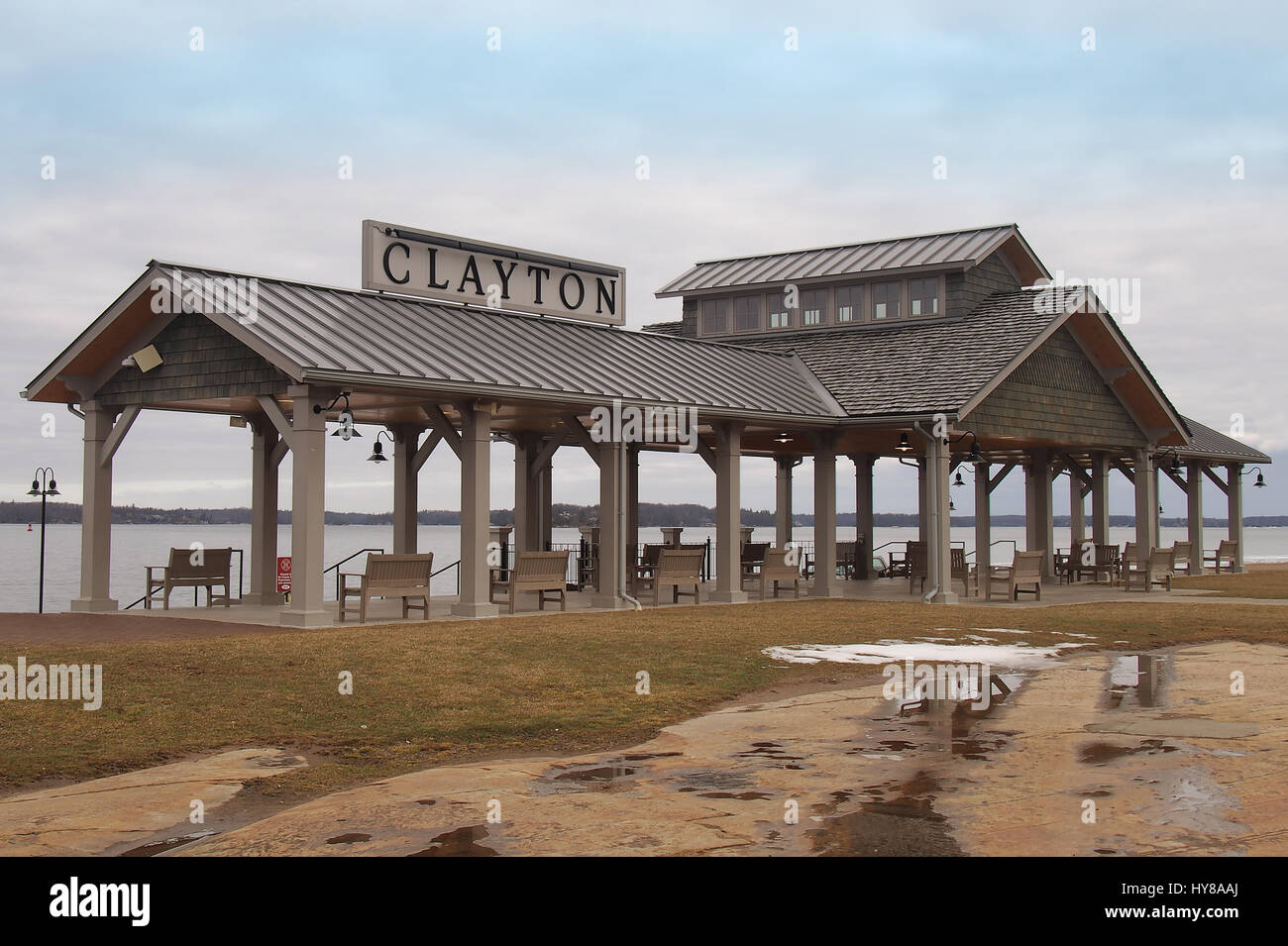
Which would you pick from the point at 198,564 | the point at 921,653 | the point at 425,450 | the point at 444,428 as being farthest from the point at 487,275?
the point at 921,653

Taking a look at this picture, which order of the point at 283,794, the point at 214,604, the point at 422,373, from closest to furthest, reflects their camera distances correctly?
the point at 283,794
the point at 422,373
the point at 214,604

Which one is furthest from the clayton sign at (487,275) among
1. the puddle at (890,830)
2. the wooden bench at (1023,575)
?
the puddle at (890,830)

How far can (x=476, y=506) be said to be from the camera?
17578 mm

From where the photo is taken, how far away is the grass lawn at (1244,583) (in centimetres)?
2580

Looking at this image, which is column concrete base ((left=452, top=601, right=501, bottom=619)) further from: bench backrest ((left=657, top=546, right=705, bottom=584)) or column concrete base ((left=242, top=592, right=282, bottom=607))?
column concrete base ((left=242, top=592, right=282, bottom=607))

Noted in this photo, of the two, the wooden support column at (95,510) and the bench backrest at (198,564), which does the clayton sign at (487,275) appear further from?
the bench backrest at (198,564)

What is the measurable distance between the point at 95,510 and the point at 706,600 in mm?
9979

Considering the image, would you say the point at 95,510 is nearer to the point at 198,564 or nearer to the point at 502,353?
the point at 198,564

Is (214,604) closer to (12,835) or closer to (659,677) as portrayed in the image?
(659,677)

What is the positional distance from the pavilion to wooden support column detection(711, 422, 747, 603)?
0.04 metres

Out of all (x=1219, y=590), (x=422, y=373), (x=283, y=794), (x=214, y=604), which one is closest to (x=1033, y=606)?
(x=1219, y=590)

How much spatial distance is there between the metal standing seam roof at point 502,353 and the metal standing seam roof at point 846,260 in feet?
16.3
